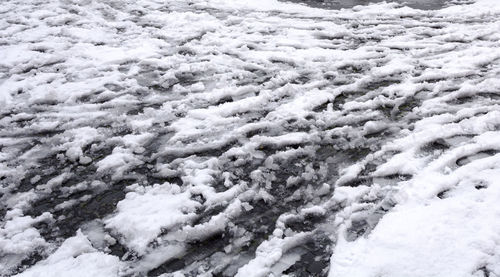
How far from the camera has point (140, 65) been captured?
5.92 m

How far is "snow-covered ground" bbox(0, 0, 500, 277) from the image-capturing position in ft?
9.04

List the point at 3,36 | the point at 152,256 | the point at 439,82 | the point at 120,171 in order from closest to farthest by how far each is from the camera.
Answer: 1. the point at 152,256
2. the point at 120,171
3. the point at 439,82
4. the point at 3,36

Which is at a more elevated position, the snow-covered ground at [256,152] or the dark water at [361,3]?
the dark water at [361,3]

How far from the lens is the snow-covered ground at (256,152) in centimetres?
276

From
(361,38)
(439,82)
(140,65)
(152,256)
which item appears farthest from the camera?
(361,38)

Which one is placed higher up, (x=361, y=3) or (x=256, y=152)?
(x=361, y=3)

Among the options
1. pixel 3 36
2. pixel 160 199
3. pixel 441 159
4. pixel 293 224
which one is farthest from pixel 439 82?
pixel 3 36

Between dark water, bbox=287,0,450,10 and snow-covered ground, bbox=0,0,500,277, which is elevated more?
dark water, bbox=287,0,450,10

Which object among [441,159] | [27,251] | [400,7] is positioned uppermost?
[400,7]

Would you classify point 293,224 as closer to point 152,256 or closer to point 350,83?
point 152,256

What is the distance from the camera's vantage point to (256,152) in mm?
3863

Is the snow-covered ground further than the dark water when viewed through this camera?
No

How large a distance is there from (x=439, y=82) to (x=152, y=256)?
146 inches

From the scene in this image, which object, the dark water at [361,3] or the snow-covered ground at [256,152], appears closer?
the snow-covered ground at [256,152]
